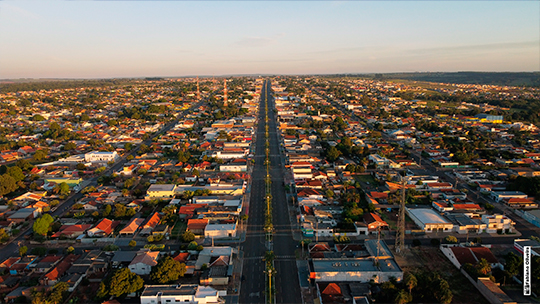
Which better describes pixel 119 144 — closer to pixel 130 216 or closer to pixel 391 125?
pixel 130 216

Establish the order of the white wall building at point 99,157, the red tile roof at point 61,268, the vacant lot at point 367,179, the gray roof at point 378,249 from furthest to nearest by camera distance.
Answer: the white wall building at point 99,157, the vacant lot at point 367,179, the gray roof at point 378,249, the red tile roof at point 61,268

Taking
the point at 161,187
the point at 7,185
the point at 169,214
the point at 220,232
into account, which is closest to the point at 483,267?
the point at 220,232

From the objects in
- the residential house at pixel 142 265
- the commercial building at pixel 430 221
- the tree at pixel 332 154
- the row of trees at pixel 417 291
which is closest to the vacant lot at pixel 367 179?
the tree at pixel 332 154

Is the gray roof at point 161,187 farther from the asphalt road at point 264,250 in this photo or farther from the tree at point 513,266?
the tree at point 513,266

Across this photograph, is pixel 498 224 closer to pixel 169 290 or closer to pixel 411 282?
pixel 411 282

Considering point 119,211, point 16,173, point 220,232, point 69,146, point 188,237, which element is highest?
point 69,146

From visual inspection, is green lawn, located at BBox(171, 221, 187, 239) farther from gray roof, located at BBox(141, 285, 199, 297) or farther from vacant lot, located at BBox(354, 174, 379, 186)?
vacant lot, located at BBox(354, 174, 379, 186)
